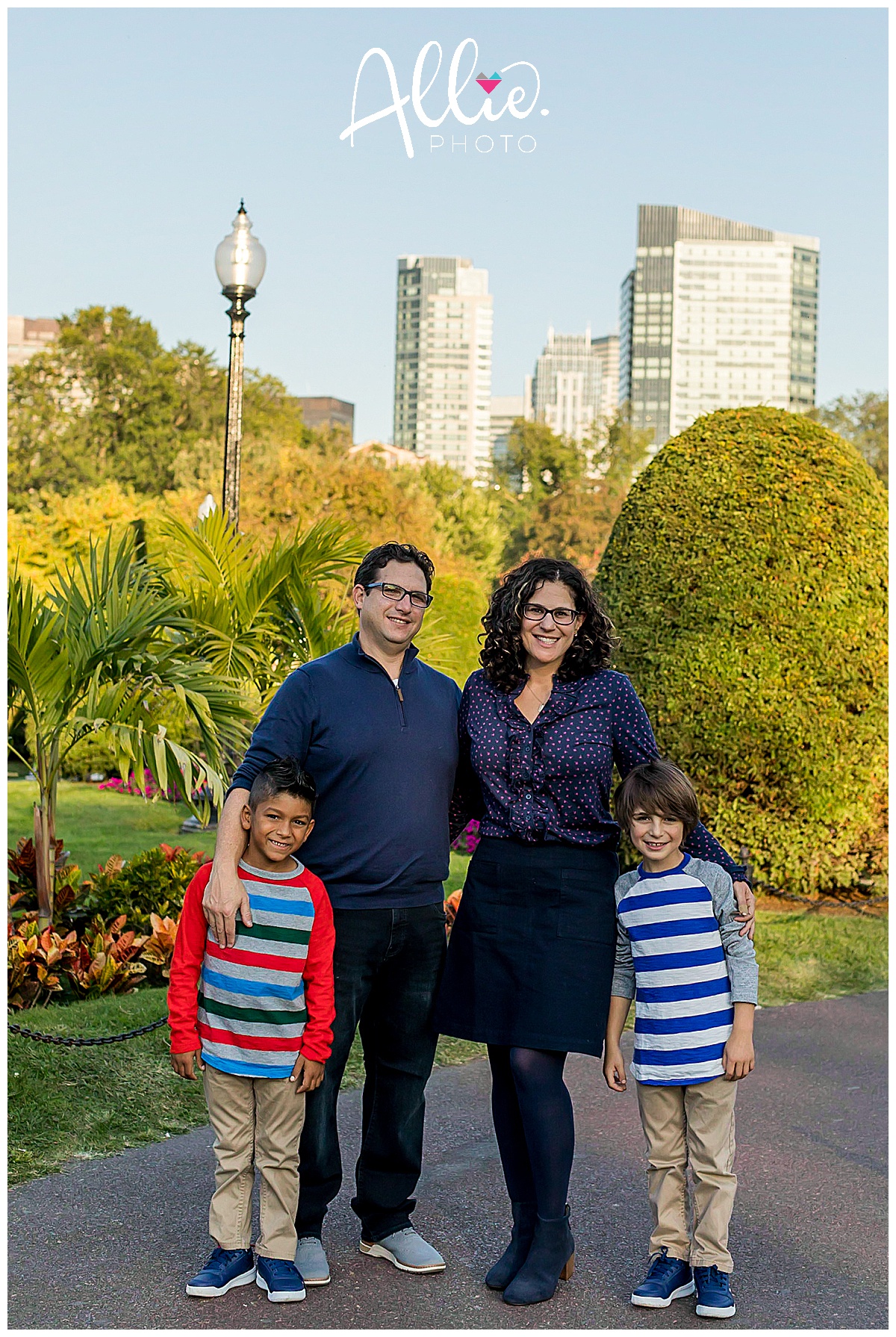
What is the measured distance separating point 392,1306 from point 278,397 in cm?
5220

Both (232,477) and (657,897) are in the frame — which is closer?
(657,897)

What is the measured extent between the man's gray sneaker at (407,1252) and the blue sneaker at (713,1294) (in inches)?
26.2

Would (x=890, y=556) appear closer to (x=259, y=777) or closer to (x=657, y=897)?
(x=657, y=897)

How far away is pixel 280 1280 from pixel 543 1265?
66cm

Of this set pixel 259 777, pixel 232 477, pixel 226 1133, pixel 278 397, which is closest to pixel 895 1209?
pixel 226 1133

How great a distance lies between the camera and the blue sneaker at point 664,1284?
310 centimetres

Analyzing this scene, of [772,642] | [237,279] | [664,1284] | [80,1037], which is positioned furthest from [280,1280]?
[237,279]

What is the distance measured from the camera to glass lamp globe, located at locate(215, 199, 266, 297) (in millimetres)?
9180

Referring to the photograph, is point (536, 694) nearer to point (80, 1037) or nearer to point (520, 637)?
point (520, 637)

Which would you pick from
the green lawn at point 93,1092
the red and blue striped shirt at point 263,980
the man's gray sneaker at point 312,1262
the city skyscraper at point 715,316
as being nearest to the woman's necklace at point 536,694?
the red and blue striped shirt at point 263,980

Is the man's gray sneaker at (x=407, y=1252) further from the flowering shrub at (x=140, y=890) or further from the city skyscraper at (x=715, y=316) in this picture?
the city skyscraper at (x=715, y=316)

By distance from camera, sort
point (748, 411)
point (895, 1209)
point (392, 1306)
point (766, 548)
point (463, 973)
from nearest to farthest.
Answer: point (392, 1306) → point (463, 973) → point (895, 1209) → point (766, 548) → point (748, 411)

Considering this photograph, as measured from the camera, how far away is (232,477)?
8.98 meters

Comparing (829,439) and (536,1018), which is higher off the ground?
(829,439)
